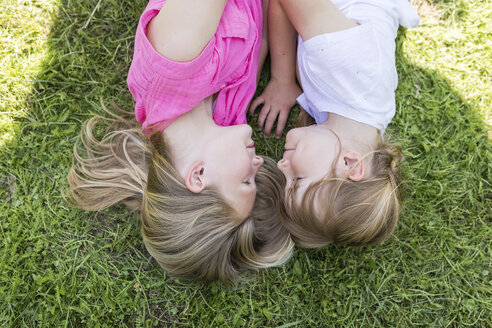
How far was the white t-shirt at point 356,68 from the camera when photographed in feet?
7.38

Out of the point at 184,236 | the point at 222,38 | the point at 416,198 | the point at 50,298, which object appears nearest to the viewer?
the point at 184,236

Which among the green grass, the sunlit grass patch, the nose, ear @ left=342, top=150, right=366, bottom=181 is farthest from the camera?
the sunlit grass patch

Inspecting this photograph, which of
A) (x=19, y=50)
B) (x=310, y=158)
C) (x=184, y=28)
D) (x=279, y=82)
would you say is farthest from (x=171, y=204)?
(x=19, y=50)

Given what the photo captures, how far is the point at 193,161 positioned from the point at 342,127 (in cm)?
92

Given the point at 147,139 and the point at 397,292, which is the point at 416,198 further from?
the point at 147,139

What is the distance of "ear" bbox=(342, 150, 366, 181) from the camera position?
2080 mm

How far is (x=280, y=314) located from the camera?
2.58m

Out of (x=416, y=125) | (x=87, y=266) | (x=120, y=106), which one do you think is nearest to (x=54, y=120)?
(x=120, y=106)

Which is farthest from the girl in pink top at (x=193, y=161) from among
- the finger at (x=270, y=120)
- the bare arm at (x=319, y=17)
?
the finger at (x=270, y=120)

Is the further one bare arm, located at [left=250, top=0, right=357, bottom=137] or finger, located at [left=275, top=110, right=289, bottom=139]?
finger, located at [left=275, top=110, right=289, bottom=139]

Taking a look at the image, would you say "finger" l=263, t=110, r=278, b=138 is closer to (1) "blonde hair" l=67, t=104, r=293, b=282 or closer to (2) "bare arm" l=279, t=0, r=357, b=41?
(1) "blonde hair" l=67, t=104, r=293, b=282

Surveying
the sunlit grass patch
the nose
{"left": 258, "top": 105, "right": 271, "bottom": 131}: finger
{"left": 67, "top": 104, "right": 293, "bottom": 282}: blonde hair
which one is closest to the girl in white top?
the nose

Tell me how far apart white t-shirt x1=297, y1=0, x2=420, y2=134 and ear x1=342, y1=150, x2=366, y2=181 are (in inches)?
10.3

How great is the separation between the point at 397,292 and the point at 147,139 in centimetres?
196
